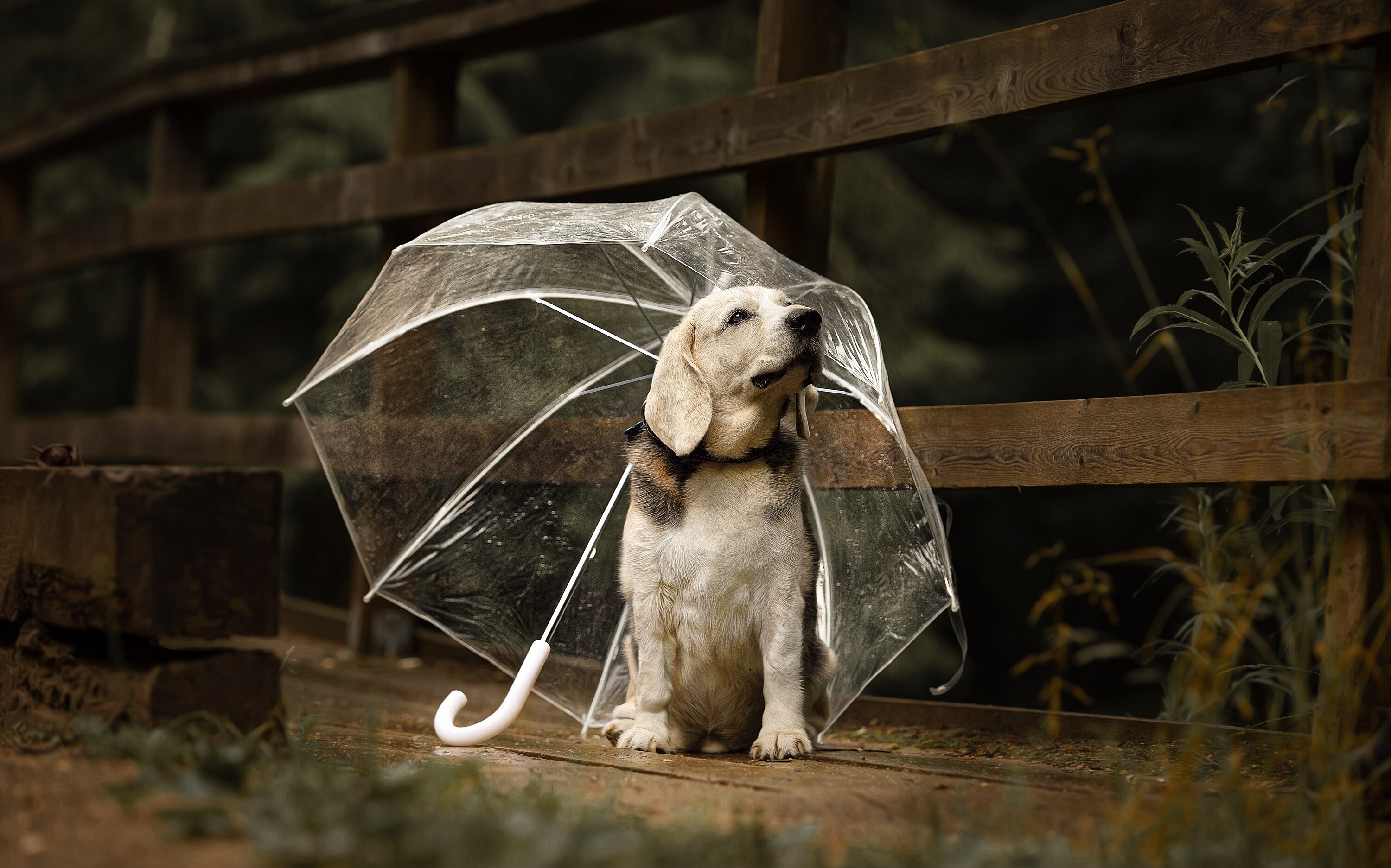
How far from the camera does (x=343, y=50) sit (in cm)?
519

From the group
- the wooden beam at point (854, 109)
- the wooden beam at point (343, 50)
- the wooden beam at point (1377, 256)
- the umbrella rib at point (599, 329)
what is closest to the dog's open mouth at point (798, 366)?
the umbrella rib at point (599, 329)

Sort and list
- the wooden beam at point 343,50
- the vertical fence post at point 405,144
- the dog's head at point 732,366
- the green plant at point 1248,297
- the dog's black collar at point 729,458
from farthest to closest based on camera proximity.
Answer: the vertical fence post at point 405,144 → the wooden beam at point 343,50 → the dog's black collar at point 729,458 → the dog's head at point 732,366 → the green plant at point 1248,297

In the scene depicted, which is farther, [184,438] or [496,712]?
[184,438]

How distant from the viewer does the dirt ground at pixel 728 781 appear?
1.76m

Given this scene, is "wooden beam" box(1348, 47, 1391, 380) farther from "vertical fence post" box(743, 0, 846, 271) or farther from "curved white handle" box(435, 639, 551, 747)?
"curved white handle" box(435, 639, 551, 747)

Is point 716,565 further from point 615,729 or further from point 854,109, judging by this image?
point 854,109

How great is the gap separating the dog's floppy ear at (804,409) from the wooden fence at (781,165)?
0.90 ft

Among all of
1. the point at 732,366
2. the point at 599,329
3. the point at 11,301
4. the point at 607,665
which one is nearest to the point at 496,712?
the point at 607,665

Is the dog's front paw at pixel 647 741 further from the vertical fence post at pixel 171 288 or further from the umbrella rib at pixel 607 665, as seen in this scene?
the vertical fence post at pixel 171 288

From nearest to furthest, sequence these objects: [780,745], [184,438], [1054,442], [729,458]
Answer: [780,745], [1054,442], [729,458], [184,438]

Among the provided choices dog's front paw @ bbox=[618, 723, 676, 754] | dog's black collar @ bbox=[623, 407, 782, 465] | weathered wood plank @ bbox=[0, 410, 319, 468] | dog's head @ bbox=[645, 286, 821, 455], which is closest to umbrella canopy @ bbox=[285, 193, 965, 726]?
dog's head @ bbox=[645, 286, 821, 455]

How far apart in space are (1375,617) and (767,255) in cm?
176

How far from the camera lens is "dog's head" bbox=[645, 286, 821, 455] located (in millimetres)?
2998

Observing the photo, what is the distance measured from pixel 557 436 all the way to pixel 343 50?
2.60 m
